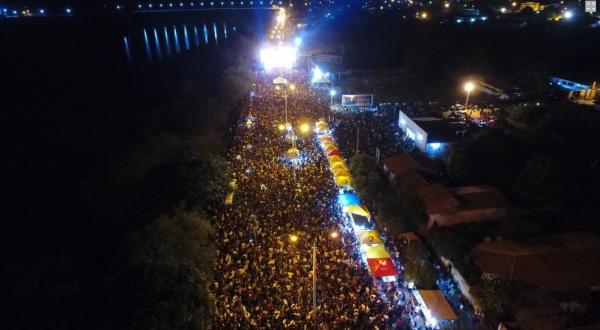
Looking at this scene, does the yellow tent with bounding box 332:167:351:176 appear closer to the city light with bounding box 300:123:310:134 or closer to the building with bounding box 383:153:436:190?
the building with bounding box 383:153:436:190

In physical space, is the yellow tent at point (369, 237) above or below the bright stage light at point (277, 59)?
below

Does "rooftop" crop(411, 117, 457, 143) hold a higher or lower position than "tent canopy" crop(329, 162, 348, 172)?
higher

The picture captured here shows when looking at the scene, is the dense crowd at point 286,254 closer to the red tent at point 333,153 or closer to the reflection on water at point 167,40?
the red tent at point 333,153

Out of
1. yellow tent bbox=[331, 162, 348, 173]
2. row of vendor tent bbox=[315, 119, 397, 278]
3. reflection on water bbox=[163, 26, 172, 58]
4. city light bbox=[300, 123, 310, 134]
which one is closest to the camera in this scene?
row of vendor tent bbox=[315, 119, 397, 278]

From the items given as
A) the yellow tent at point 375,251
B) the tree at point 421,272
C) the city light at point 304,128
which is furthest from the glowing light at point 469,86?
the tree at point 421,272

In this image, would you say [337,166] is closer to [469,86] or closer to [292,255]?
[292,255]

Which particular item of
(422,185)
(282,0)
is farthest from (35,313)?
(282,0)

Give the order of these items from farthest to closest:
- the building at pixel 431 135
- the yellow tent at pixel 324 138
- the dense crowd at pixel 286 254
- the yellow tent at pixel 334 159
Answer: the yellow tent at pixel 324 138, the building at pixel 431 135, the yellow tent at pixel 334 159, the dense crowd at pixel 286 254

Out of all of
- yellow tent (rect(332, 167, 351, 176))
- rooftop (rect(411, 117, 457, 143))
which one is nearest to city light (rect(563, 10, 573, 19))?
rooftop (rect(411, 117, 457, 143))
